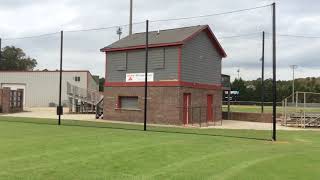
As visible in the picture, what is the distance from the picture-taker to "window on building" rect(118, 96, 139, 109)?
35094 mm

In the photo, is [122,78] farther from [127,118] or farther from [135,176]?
[135,176]

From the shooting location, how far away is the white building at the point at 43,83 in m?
63.5

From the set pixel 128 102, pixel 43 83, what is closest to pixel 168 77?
pixel 128 102

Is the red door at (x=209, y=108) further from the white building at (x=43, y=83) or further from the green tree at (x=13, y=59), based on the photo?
the green tree at (x=13, y=59)

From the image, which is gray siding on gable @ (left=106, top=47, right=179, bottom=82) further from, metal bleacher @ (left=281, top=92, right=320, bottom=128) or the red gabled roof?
metal bleacher @ (left=281, top=92, right=320, bottom=128)

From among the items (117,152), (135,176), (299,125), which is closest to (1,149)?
(117,152)

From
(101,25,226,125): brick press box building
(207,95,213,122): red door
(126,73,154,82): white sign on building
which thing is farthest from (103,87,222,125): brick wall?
(126,73,154,82): white sign on building

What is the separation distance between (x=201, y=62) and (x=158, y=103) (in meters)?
4.69

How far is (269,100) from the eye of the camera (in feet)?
280

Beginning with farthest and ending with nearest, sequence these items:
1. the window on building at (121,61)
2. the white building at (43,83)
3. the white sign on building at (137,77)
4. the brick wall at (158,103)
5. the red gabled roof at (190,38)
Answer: the white building at (43,83)
the window on building at (121,61)
the white sign on building at (137,77)
the red gabled roof at (190,38)
the brick wall at (158,103)

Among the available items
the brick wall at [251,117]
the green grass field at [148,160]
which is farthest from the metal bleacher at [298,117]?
the green grass field at [148,160]

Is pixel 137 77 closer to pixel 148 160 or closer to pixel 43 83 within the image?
pixel 148 160

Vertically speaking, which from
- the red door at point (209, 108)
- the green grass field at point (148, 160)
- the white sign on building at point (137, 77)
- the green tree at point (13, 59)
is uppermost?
the green tree at point (13, 59)

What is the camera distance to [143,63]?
34.5 metres
